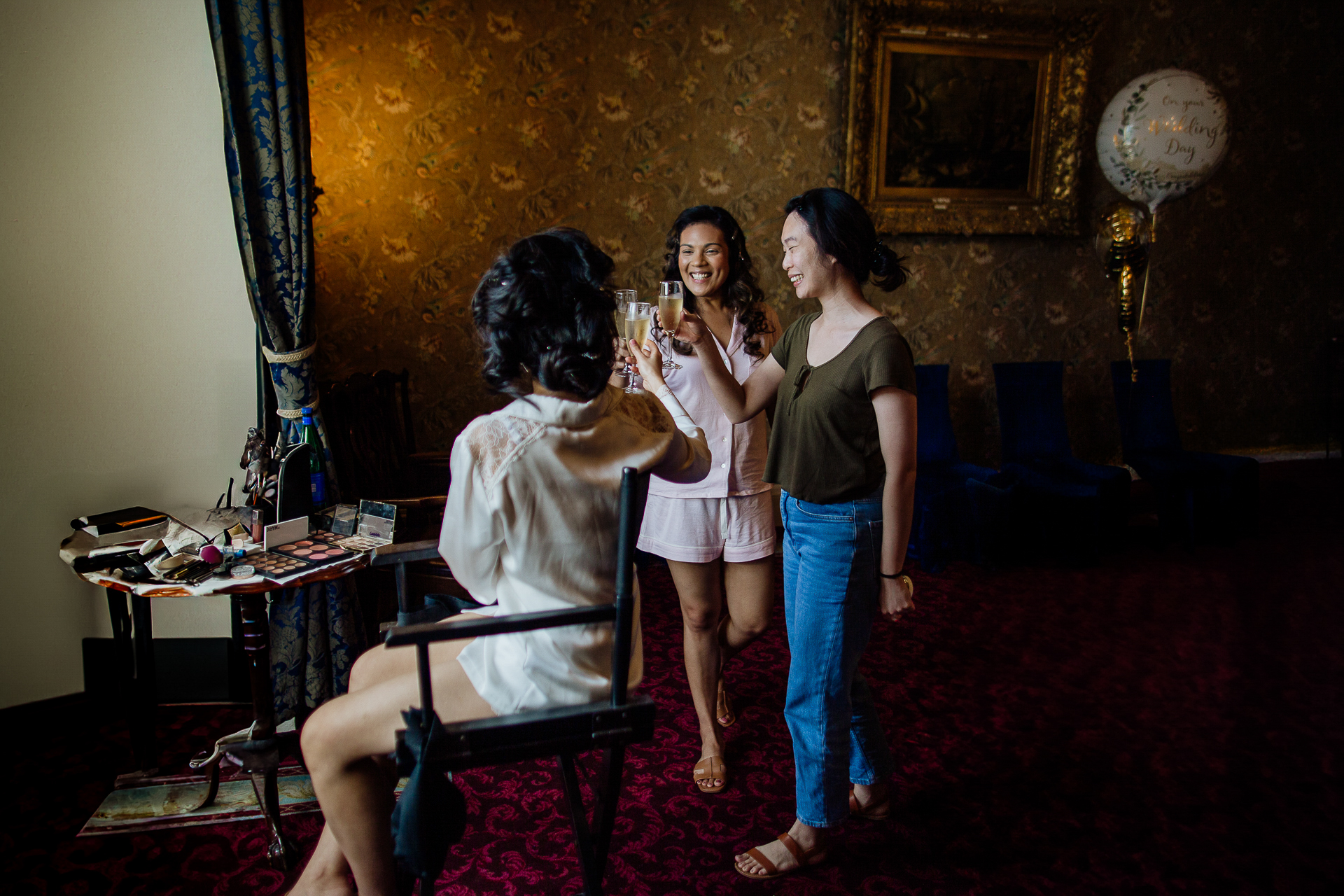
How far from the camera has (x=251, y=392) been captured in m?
2.48

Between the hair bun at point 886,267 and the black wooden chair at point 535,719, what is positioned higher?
the hair bun at point 886,267

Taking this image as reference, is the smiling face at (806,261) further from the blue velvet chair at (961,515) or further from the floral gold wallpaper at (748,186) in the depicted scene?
the blue velvet chair at (961,515)

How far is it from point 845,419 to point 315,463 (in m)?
1.57

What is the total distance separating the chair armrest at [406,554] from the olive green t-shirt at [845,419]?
791 mm

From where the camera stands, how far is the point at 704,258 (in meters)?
2.15

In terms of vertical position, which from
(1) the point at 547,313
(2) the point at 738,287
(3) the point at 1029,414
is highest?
(2) the point at 738,287

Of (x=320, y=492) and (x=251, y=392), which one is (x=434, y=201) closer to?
(x=251, y=392)

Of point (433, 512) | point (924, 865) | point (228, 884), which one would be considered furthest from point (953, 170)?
point (228, 884)

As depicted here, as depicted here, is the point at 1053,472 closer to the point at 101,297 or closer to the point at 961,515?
the point at 961,515

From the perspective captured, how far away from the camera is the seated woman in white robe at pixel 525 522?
4.09ft

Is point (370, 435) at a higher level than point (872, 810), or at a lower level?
higher

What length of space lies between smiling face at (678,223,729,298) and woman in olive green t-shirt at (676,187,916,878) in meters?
0.33

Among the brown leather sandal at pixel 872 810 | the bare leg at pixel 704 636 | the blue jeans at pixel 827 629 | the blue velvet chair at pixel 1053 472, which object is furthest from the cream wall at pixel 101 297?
the blue velvet chair at pixel 1053 472

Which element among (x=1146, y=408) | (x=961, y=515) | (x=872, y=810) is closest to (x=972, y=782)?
(x=872, y=810)
